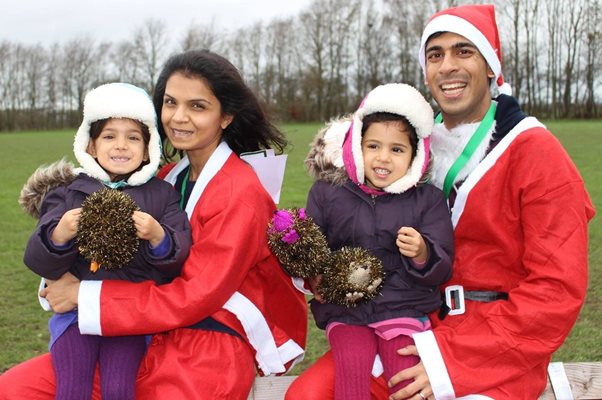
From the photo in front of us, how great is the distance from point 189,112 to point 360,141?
0.82 metres

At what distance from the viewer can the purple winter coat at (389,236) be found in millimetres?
2994

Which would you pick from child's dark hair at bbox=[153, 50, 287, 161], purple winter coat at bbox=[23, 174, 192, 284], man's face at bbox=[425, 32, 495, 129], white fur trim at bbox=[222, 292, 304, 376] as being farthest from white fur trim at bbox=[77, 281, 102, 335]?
man's face at bbox=[425, 32, 495, 129]

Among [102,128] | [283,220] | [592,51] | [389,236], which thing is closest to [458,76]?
[389,236]

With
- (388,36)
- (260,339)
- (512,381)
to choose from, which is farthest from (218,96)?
(388,36)

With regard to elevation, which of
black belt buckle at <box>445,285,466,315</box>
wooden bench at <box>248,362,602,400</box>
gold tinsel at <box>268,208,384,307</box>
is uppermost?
gold tinsel at <box>268,208,384,307</box>

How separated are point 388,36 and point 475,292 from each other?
71.2m

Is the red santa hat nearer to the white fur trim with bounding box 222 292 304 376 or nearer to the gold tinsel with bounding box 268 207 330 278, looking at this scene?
the gold tinsel with bounding box 268 207 330 278

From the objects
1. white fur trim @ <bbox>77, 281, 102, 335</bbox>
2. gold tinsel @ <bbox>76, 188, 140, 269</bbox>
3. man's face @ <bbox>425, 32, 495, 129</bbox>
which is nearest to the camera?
gold tinsel @ <bbox>76, 188, 140, 269</bbox>

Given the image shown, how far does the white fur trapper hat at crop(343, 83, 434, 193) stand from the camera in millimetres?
3131

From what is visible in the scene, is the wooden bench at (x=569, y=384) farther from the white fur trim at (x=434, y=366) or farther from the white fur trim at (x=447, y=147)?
the white fur trim at (x=447, y=147)

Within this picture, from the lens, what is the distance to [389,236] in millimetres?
3105

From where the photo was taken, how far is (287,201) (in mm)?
13000

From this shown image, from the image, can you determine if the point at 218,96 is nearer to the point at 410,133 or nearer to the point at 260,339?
the point at 410,133

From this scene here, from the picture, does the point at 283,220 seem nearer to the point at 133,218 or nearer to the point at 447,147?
the point at 133,218
